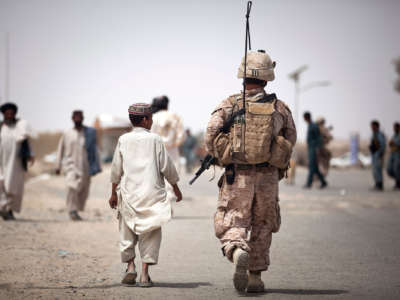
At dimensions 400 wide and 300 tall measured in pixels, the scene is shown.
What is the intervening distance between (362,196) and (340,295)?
14037 mm

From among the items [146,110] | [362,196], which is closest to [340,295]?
[146,110]

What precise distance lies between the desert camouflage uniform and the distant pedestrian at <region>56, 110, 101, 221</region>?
283 inches

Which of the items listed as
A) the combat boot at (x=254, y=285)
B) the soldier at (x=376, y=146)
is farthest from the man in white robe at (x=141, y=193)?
the soldier at (x=376, y=146)

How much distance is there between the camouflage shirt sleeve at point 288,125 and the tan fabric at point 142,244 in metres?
1.49

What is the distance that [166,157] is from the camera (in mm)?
7516

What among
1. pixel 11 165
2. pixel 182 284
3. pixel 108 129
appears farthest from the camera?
pixel 108 129

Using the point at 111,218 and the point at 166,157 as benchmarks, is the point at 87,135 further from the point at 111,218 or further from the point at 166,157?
the point at 166,157

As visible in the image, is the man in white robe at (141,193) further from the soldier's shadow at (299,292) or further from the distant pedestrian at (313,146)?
the distant pedestrian at (313,146)

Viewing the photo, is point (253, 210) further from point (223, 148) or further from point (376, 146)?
point (376, 146)

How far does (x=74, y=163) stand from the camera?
14.2 meters

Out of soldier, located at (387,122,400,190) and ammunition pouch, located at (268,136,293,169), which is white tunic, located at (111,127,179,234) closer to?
ammunition pouch, located at (268,136,293,169)

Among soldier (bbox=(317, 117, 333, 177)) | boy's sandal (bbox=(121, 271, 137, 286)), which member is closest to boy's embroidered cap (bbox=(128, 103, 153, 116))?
boy's sandal (bbox=(121, 271, 137, 286))

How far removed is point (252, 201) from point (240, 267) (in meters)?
0.74

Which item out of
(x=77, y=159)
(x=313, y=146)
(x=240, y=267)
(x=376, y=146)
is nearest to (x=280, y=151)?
(x=240, y=267)
